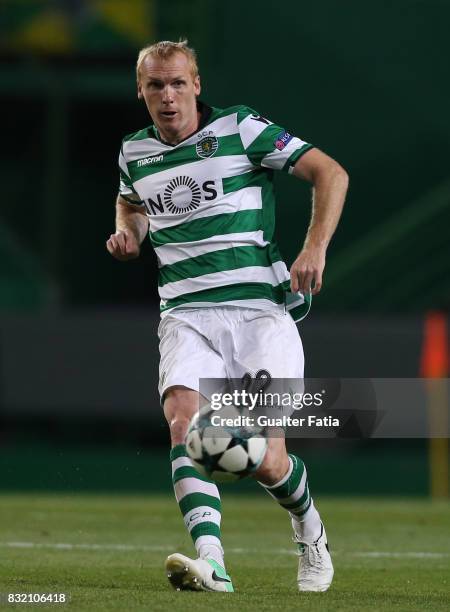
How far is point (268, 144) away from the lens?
6051 mm

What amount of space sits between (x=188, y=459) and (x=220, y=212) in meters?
1.01

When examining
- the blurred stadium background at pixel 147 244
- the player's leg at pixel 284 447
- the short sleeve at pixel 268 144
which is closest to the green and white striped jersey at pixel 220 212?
the short sleeve at pixel 268 144

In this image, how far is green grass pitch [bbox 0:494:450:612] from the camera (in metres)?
5.43

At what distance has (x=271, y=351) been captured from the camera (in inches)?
232

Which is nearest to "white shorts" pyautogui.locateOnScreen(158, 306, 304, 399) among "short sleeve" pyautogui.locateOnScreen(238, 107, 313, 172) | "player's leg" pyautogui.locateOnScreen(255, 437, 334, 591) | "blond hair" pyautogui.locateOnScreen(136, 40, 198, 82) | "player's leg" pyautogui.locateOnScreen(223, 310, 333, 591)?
"player's leg" pyautogui.locateOnScreen(223, 310, 333, 591)

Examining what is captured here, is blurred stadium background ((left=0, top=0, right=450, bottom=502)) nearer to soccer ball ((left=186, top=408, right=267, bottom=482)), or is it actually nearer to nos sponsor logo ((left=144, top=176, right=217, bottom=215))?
nos sponsor logo ((left=144, top=176, right=217, bottom=215))

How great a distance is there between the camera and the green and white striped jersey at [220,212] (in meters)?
6.02

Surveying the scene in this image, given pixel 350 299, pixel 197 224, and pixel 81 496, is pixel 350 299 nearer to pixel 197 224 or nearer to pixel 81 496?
pixel 81 496

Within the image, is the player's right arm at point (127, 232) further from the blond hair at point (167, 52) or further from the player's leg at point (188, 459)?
the blond hair at point (167, 52)

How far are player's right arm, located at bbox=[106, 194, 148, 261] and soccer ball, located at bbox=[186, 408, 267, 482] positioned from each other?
38.2 inches

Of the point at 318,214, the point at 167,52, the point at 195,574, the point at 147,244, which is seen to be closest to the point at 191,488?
the point at 195,574

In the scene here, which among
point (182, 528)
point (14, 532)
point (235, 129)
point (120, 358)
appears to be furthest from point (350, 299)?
point (235, 129)

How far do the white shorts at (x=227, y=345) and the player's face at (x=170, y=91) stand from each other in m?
0.77

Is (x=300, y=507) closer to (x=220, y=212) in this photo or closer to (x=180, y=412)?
(x=180, y=412)
